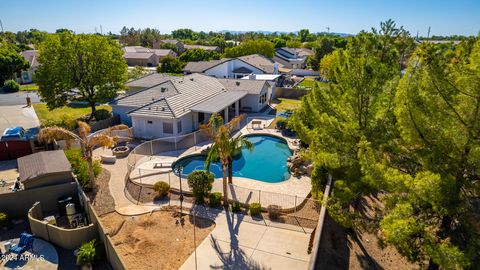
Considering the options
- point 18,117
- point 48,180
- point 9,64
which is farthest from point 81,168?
point 9,64

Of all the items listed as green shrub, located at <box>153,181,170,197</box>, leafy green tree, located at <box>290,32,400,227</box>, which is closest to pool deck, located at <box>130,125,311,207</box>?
green shrub, located at <box>153,181,170,197</box>

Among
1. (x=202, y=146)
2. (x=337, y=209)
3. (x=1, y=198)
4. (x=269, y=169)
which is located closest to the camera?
(x=337, y=209)

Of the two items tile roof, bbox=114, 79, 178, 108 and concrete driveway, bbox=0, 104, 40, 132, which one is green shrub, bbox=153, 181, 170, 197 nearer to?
tile roof, bbox=114, 79, 178, 108

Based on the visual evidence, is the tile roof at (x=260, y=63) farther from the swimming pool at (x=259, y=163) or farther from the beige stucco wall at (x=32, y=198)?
the beige stucco wall at (x=32, y=198)

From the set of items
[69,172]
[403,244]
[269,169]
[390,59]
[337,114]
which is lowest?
[269,169]

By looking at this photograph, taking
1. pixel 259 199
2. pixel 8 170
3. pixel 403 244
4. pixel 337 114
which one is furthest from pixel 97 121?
pixel 403 244

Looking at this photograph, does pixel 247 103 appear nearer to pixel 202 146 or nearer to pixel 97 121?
pixel 202 146
